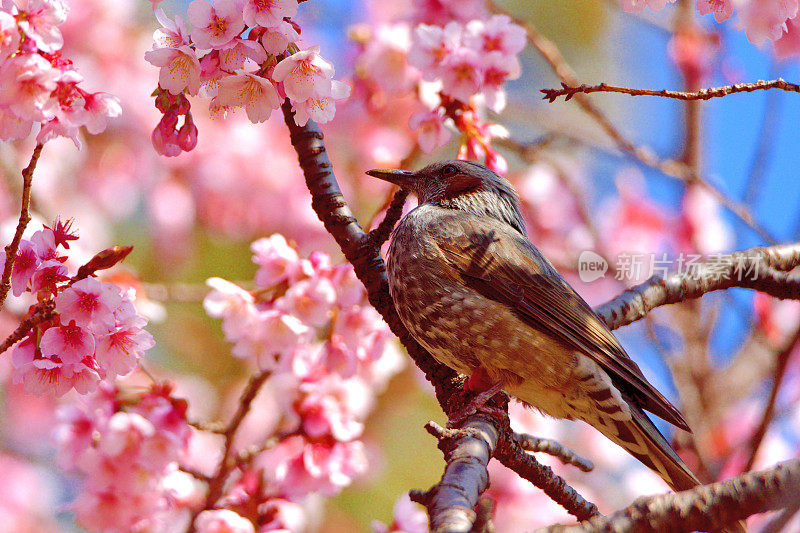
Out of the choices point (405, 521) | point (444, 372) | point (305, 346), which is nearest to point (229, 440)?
point (305, 346)

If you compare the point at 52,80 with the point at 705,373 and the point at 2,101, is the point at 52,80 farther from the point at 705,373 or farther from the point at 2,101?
the point at 705,373

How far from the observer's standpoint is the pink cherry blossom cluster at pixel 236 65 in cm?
172

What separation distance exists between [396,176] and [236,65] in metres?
1.19

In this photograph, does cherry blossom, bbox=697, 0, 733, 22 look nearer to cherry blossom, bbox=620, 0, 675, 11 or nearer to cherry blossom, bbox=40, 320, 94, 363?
cherry blossom, bbox=620, 0, 675, 11

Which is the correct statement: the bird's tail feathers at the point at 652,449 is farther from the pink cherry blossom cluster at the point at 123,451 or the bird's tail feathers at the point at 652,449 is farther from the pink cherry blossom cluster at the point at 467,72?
the pink cherry blossom cluster at the point at 123,451

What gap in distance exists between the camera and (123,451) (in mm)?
2318

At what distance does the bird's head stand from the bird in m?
0.40

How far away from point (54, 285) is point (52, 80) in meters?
0.45

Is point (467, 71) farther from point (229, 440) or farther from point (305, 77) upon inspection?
point (229, 440)

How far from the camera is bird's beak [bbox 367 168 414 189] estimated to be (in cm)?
282

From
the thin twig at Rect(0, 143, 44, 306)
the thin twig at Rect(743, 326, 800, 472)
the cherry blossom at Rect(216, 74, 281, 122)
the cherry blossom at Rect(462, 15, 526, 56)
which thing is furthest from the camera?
the thin twig at Rect(743, 326, 800, 472)

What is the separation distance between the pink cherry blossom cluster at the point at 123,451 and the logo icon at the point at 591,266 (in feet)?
7.71

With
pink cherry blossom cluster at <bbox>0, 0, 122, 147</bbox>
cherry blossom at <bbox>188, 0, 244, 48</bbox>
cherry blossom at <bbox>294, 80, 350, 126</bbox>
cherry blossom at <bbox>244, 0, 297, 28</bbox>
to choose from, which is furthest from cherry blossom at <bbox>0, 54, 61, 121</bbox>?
cherry blossom at <bbox>294, 80, 350, 126</bbox>

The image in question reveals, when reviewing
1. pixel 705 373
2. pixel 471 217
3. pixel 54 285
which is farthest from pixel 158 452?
pixel 705 373
